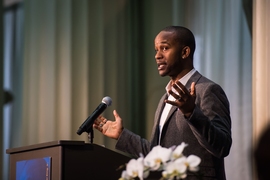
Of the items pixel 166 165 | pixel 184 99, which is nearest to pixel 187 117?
pixel 184 99

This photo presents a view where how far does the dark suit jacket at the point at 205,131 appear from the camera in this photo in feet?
8.14

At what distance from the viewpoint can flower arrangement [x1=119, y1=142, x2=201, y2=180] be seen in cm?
155

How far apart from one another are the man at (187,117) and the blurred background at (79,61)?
171cm

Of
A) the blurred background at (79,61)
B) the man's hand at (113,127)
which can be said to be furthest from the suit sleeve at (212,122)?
the blurred background at (79,61)

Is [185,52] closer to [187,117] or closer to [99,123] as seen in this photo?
[99,123]

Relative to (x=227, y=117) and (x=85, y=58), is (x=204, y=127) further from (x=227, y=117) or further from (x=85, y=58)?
(x=85, y=58)

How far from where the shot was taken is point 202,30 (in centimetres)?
473

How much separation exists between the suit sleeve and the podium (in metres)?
0.35

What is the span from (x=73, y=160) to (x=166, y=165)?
0.94m

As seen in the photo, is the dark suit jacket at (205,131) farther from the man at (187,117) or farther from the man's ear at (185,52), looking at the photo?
the man's ear at (185,52)

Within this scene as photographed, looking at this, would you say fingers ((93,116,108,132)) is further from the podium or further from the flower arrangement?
the flower arrangement

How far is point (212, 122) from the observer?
262 centimetres

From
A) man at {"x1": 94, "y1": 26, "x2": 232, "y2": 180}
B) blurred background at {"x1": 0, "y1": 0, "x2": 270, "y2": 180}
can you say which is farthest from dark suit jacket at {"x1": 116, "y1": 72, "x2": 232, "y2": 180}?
blurred background at {"x1": 0, "y1": 0, "x2": 270, "y2": 180}

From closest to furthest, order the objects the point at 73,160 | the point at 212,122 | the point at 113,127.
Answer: the point at 73,160 < the point at 212,122 < the point at 113,127
